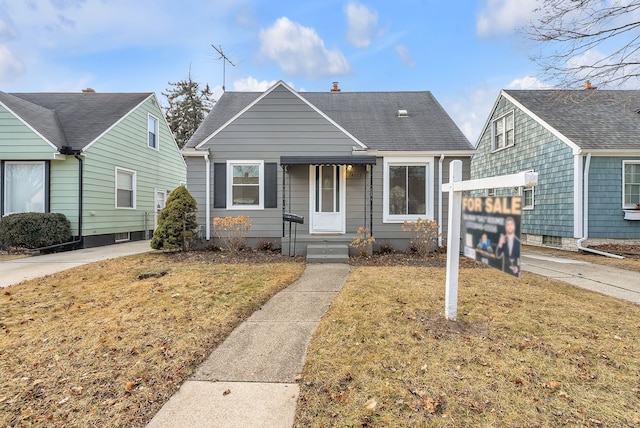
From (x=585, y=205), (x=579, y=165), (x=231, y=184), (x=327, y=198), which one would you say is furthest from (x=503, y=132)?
(x=231, y=184)

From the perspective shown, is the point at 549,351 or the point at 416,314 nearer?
the point at 549,351

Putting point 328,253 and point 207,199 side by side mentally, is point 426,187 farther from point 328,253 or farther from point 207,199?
point 207,199

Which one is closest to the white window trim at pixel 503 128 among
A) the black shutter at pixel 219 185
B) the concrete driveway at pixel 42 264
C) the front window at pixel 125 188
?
the black shutter at pixel 219 185

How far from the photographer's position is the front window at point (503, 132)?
1395cm

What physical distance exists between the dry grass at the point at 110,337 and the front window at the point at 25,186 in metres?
6.08

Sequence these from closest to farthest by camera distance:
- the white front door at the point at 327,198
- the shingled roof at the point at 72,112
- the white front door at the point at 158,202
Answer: the white front door at the point at 327,198 → the shingled roof at the point at 72,112 → the white front door at the point at 158,202

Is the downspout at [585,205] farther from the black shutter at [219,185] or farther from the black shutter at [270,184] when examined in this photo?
the black shutter at [219,185]

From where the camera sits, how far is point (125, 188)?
12859 millimetres

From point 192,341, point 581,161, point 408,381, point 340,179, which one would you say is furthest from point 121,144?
point 581,161

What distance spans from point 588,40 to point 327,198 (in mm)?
7662

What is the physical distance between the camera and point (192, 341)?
3.19m

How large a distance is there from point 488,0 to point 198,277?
1136 cm

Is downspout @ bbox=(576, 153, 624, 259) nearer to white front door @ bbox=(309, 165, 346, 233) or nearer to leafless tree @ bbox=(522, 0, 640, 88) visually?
leafless tree @ bbox=(522, 0, 640, 88)

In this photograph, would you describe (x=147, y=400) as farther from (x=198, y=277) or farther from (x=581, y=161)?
(x=581, y=161)
